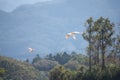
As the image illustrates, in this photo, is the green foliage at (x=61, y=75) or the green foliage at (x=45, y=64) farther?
the green foliage at (x=45, y=64)

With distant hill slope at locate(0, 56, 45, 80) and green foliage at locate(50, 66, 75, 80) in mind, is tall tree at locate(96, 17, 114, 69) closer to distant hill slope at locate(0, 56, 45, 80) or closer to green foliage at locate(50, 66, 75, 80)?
green foliage at locate(50, 66, 75, 80)

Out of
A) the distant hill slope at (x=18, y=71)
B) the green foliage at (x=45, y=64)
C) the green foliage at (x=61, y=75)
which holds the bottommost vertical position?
the green foliage at (x=61, y=75)

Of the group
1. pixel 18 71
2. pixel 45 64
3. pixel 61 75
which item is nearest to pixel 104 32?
pixel 61 75

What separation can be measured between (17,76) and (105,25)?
60.8 m

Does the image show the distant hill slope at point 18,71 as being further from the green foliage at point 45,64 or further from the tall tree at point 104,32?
the tall tree at point 104,32

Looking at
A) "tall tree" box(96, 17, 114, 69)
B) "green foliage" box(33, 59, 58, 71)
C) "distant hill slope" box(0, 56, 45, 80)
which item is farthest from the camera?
"green foliage" box(33, 59, 58, 71)

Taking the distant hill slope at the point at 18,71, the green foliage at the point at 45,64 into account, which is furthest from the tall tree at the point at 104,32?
the green foliage at the point at 45,64

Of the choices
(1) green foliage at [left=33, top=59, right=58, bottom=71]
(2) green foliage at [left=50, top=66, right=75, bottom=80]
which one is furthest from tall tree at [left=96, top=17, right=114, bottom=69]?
(1) green foliage at [left=33, top=59, right=58, bottom=71]

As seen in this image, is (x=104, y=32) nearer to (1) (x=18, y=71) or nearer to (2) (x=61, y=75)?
(2) (x=61, y=75)

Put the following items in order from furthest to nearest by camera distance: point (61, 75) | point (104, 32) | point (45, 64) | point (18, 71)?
point (45, 64) → point (18, 71) → point (61, 75) → point (104, 32)

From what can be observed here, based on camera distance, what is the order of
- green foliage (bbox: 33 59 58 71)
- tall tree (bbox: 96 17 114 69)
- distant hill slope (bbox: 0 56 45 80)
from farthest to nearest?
green foliage (bbox: 33 59 58 71) < distant hill slope (bbox: 0 56 45 80) < tall tree (bbox: 96 17 114 69)

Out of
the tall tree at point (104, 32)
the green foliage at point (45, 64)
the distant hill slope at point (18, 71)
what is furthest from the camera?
the green foliage at point (45, 64)

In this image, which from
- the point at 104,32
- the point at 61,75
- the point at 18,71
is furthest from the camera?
the point at 18,71

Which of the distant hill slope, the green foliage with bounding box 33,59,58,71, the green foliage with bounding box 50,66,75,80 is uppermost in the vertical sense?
the green foliage with bounding box 33,59,58,71
